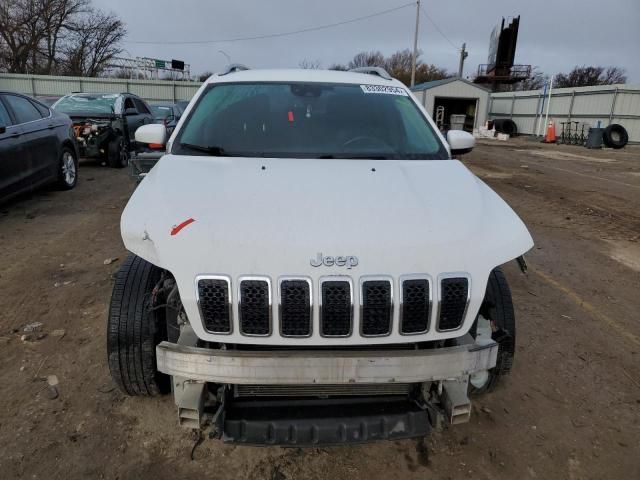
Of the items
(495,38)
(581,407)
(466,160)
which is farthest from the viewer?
(495,38)

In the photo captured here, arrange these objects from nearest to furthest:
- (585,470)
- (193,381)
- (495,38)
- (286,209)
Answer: (193,381) → (286,209) → (585,470) → (495,38)

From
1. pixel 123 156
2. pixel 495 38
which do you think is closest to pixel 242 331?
pixel 123 156

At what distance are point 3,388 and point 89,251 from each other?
266 centimetres

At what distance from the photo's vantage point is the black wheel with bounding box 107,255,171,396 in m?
2.38

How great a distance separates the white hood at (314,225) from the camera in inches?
75.9

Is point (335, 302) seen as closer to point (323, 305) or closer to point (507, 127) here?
point (323, 305)

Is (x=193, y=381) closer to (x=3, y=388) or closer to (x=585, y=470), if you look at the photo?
(x=3, y=388)

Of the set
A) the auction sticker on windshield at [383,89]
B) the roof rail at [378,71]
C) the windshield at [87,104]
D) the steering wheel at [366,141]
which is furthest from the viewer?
the windshield at [87,104]

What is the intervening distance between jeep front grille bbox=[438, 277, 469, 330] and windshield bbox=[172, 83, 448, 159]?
1.24 meters

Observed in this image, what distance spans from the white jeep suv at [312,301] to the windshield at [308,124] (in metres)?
0.45

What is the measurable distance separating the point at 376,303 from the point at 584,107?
27.5m

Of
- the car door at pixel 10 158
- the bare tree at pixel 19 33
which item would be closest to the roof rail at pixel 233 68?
the car door at pixel 10 158

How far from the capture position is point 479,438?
101 inches

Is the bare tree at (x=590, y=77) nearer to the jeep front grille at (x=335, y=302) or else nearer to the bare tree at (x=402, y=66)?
the bare tree at (x=402, y=66)
